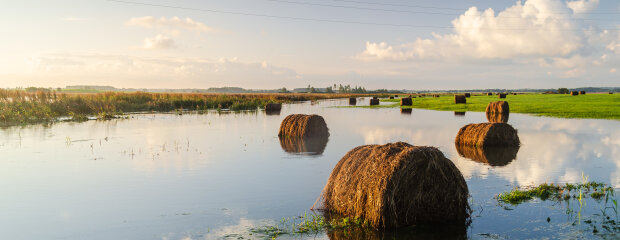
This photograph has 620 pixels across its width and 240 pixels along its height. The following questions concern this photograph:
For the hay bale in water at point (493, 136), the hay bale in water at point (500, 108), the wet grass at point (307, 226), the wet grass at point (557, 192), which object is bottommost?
the wet grass at point (307, 226)

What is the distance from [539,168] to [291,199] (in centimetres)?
1009

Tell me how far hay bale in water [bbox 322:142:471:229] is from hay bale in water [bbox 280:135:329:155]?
33.5 feet

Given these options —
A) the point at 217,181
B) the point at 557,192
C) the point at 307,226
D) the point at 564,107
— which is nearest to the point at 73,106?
the point at 217,181

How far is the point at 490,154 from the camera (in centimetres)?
1853

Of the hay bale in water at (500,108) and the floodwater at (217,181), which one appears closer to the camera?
the floodwater at (217,181)

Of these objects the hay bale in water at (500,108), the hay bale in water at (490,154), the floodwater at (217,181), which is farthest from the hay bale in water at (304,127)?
the hay bale in water at (500,108)

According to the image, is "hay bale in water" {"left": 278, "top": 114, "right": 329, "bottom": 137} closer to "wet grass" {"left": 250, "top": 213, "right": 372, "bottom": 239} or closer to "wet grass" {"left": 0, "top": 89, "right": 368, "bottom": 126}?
"wet grass" {"left": 250, "top": 213, "right": 372, "bottom": 239}

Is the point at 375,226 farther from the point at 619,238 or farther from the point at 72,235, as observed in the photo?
the point at 72,235

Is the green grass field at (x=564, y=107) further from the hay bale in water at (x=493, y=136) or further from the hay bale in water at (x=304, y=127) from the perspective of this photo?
the hay bale in water at (x=304, y=127)

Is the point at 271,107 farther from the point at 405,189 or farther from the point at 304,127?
the point at 405,189

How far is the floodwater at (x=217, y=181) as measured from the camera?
8.99m

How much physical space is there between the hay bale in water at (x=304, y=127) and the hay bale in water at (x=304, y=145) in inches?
12.7

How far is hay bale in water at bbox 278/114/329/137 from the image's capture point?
2502cm

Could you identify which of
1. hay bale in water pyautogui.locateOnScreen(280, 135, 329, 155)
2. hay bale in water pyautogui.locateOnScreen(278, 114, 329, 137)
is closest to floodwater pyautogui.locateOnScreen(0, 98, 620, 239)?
hay bale in water pyautogui.locateOnScreen(280, 135, 329, 155)
